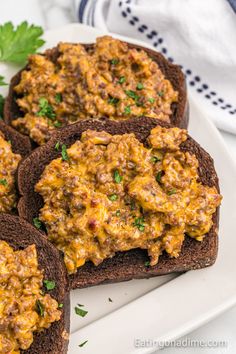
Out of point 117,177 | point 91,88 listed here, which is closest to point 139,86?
point 91,88

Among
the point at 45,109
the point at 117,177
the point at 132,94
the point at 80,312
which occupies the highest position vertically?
the point at 132,94

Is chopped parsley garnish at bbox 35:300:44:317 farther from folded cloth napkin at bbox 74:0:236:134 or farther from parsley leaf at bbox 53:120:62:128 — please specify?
folded cloth napkin at bbox 74:0:236:134

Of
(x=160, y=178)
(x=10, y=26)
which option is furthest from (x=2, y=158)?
(x=10, y=26)

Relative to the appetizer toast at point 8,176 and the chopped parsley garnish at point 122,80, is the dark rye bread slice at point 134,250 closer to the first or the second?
the appetizer toast at point 8,176

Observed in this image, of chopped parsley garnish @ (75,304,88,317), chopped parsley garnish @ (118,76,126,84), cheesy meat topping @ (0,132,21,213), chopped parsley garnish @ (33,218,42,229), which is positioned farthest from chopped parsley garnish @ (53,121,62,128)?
chopped parsley garnish @ (75,304,88,317)

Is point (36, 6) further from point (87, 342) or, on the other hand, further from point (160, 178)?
point (87, 342)

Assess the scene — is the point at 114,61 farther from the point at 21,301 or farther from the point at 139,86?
the point at 21,301
